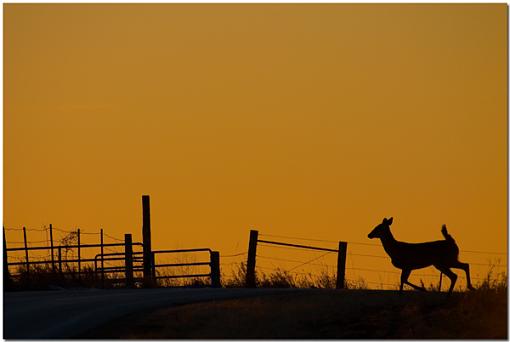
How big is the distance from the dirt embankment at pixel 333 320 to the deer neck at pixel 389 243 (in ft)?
10.6

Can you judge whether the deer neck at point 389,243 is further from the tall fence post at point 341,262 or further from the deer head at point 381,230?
the tall fence post at point 341,262

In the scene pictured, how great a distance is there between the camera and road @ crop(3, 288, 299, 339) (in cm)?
2105

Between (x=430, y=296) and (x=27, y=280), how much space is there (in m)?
15.0

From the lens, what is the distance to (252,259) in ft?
122

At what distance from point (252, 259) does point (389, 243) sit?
33.0ft

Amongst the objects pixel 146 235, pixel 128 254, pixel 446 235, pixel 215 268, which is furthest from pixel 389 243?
→ pixel 146 235

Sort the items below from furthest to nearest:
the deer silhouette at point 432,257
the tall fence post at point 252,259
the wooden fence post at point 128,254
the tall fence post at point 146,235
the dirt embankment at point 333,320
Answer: the tall fence post at point 146,235 → the wooden fence post at point 128,254 → the tall fence post at point 252,259 → the deer silhouette at point 432,257 → the dirt embankment at point 333,320

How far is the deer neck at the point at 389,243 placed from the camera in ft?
89.6

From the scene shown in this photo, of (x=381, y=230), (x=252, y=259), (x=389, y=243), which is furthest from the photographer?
(x=252, y=259)

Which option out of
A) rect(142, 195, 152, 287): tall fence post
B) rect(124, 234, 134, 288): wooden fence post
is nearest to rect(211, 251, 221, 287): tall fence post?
rect(142, 195, 152, 287): tall fence post

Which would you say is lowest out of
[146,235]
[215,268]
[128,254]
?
[215,268]

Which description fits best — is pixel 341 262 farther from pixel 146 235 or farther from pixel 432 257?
pixel 432 257

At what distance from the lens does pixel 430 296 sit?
959 inches

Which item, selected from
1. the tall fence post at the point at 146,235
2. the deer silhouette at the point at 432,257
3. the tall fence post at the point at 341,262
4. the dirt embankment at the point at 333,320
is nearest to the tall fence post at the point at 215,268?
the tall fence post at the point at 146,235
